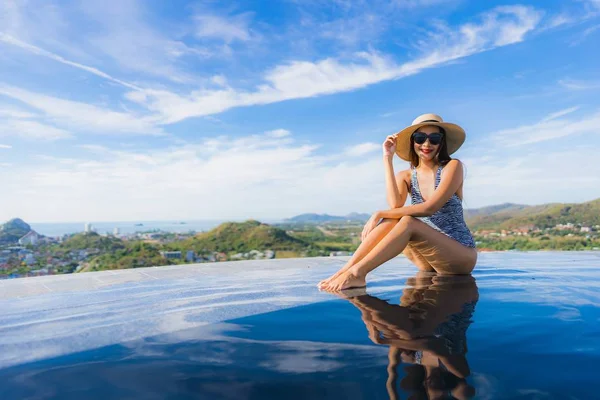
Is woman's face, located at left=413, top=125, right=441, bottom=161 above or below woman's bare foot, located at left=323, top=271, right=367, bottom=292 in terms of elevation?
above

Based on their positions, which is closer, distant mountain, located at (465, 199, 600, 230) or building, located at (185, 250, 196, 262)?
distant mountain, located at (465, 199, 600, 230)

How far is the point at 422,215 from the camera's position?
12.3ft

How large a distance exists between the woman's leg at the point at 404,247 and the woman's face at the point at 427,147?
84cm

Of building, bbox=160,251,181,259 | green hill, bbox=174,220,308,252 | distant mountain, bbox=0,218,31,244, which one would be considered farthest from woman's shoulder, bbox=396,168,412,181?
distant mountain, bbox=0,218,31,244

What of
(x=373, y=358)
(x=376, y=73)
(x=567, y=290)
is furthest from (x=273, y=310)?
(x=376, y=73)

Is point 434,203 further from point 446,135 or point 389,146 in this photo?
point 446,135

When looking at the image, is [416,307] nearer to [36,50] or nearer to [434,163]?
[434,163]

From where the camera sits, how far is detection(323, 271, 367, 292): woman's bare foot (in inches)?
141

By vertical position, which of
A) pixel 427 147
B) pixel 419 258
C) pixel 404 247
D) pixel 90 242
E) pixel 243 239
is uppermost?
pixel 427 147

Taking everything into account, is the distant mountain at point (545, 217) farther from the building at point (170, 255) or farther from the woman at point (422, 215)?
the woman at point (422, 215)

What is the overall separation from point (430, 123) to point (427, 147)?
229 mm

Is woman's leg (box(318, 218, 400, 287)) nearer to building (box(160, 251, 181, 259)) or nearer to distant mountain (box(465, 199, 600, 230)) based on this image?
building (box(160, 251, 181, 259))

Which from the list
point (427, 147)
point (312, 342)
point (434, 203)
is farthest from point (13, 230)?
point (312, 342)

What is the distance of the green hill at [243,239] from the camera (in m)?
22.8
